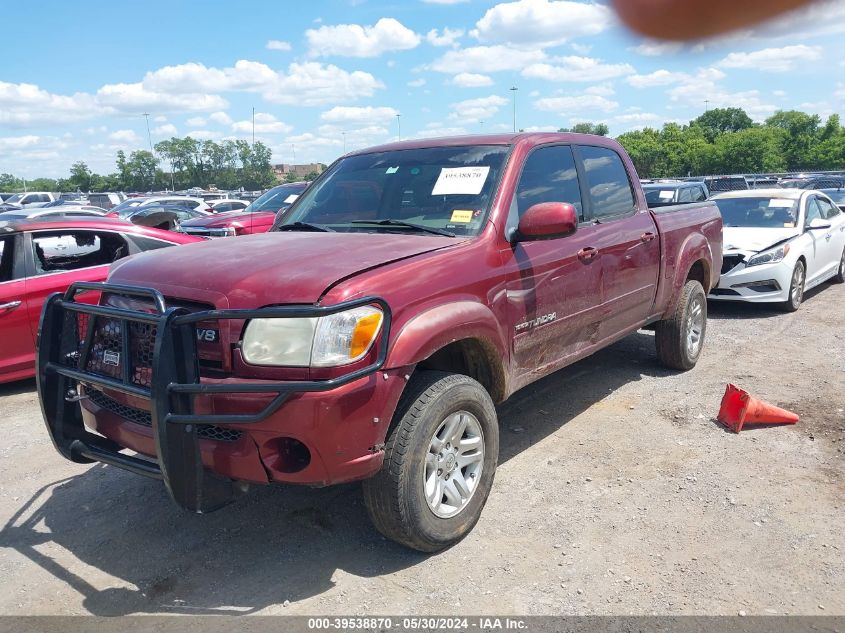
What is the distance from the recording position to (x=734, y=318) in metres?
9.09

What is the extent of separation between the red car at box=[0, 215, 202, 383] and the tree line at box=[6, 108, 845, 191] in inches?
1802

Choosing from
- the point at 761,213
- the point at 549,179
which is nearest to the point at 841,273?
the point at 761,213

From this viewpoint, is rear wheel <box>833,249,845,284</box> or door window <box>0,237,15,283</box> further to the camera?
rear wheel <box>833,249,845,284</box>

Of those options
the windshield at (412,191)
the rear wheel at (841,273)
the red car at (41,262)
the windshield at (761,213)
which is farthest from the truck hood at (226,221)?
the rear wheel at (841,273)

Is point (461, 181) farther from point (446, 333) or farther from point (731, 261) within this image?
point (731, 261)

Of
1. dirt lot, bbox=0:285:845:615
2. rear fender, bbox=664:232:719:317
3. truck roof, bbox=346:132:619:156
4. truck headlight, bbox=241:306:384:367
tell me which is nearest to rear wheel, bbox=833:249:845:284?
rear fender, bbox=664:232:719:317

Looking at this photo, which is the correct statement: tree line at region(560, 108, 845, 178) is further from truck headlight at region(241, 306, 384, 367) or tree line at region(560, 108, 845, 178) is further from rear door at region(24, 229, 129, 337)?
truck headlight at region(241, 306, 384, 367)

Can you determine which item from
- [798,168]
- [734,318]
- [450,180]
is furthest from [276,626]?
[798,168]

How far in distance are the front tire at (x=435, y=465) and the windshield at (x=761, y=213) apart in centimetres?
788

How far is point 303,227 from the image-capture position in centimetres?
449

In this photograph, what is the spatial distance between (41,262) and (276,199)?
21.4 feet

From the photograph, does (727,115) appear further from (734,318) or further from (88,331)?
(88,331)

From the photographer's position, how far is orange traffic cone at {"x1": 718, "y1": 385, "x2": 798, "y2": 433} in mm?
5004

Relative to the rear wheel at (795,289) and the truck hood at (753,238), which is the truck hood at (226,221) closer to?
the truck hood at (753,238)
